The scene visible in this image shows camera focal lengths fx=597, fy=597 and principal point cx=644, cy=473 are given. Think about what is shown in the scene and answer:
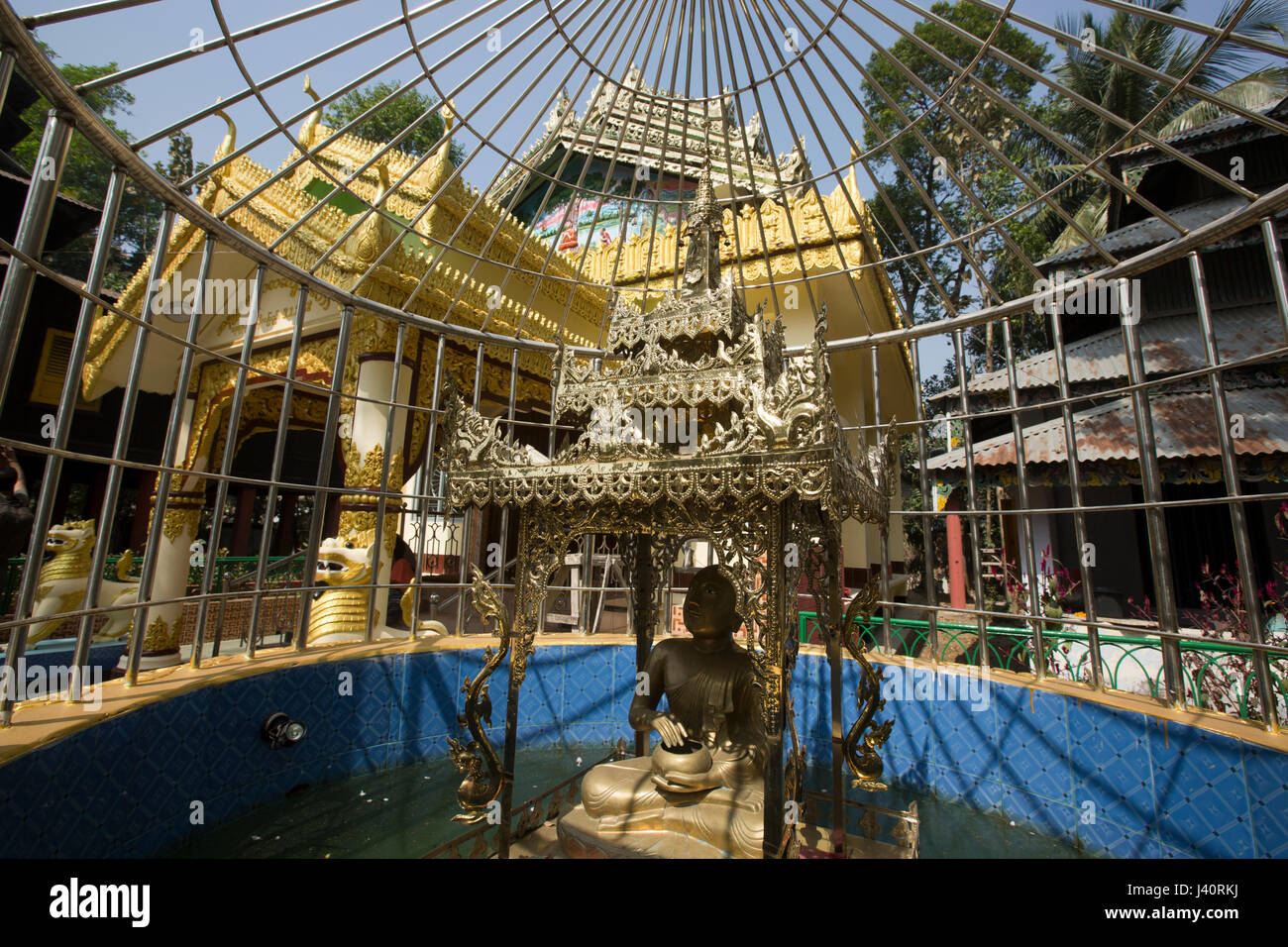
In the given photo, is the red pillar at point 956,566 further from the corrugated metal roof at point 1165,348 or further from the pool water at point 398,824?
the pool water at point 398,824

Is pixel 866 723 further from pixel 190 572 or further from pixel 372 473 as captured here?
pixel 190 572

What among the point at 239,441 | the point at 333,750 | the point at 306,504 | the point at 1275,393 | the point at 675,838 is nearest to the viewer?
the point at 675,838

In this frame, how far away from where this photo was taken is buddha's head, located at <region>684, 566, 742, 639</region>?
5.93m

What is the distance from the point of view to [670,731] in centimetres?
512

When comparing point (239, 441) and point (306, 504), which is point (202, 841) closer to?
point (239, 441)

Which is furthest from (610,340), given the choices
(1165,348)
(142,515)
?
(142,515)

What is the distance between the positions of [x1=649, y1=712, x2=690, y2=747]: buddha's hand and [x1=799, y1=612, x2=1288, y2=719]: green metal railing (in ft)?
7.77

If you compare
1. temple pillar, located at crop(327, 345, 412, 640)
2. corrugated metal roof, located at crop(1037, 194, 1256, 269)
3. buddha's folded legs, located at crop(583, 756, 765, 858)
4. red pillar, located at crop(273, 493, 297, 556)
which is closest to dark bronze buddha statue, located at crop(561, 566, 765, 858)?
buddha's folded legs, located at crop(583, 756, 765, 858)

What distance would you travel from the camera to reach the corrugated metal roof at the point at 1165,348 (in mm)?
12234

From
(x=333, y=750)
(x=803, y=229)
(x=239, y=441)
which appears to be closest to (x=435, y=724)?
(x=333, y=750)

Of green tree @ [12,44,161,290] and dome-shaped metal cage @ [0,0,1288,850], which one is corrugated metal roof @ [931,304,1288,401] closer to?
dome-shaped metal cage @ [0,0,1288,850]

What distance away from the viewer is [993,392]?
16.1 metres

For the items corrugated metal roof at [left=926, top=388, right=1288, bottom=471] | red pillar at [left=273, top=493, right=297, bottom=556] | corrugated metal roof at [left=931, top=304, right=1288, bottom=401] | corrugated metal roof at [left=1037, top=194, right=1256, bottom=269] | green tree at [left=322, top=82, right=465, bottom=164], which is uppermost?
green tree at [left=322, top=82, right=465, bottom=164]

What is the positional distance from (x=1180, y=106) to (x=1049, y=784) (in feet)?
90.8
